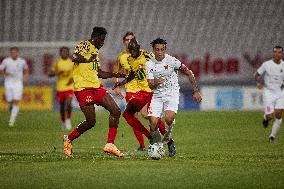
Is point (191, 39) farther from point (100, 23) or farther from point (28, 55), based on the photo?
point (28, 55)

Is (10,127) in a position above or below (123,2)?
below

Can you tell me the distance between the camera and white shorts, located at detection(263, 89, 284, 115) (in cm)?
2058

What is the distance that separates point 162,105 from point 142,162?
1.51m

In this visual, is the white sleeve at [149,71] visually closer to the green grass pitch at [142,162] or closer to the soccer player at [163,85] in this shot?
the soccer player at [163,85]

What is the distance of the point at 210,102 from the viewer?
115ft

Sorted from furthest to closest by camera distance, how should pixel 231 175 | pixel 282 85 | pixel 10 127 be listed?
pixel 10 127 → pixel 282 85 → pixel 231 175

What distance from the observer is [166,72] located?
15.0 metres

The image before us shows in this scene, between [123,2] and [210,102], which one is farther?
[123,2]

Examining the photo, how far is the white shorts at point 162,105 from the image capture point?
15.1 m

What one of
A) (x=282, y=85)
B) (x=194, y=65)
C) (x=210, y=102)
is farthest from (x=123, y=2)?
(x=282, y=85)

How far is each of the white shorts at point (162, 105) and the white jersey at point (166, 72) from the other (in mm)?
89

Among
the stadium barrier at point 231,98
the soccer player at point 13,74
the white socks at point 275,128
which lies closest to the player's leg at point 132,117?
the white socks at point 275,128

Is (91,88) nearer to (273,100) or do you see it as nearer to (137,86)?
(137,86)

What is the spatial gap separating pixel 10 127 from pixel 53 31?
48.7 feet
